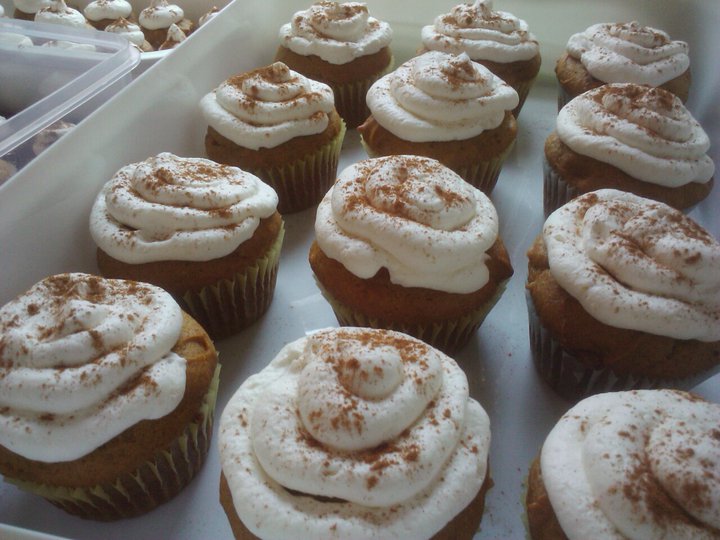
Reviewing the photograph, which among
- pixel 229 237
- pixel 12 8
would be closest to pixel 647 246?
pixel 229 237

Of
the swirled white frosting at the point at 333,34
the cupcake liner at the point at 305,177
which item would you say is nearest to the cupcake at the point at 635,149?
the cupcake liner at the point at 305,177

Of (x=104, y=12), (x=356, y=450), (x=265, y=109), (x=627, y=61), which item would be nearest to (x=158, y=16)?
(x=104, y=12)

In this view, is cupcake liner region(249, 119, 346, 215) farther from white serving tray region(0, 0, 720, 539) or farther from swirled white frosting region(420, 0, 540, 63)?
swirled white frosting region(420, 0, 540, 63)

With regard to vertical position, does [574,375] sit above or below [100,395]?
below

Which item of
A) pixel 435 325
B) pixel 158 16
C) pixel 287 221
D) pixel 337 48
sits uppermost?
pixel 337 48

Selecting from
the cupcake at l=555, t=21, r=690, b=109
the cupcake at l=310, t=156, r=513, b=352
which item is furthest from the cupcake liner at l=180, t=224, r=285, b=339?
the cupcake at l=555, t=21, r=690, b=109

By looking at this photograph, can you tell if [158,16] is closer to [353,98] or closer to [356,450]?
[353,98]
